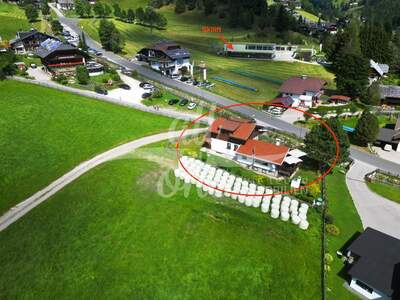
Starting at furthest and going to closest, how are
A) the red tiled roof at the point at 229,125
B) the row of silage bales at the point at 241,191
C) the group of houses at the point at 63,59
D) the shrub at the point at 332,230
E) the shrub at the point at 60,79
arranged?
the group of houses at the point at 63,59 < the shrub at the point at 60,79 < the red tiled roof at the point at 229,125 < the row of silage bales at the point at 241,191 < the shrub at the point at 332,230

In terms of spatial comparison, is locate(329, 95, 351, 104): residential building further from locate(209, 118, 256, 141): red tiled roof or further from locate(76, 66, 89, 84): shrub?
locate(76, 66, 89, 84): shrub

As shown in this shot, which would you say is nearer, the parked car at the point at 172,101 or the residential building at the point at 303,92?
the parked car at the point at 172,101

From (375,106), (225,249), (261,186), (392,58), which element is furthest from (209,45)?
(225,249)

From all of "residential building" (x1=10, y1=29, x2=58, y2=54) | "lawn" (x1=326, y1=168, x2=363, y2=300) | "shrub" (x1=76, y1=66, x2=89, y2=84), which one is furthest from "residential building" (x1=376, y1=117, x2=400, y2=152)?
"residential building" (x1=10, y1=29, x2=58, y2=54)

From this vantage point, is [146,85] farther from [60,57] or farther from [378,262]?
[378,262]

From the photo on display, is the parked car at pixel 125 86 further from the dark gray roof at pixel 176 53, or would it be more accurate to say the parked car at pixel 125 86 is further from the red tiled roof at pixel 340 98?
the red tiled roof at pixel 340 98

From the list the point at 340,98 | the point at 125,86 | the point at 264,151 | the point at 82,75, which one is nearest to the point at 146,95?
the point at 125,86

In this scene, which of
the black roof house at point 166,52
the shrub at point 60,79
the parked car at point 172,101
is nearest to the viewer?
the parked car at point 172,101

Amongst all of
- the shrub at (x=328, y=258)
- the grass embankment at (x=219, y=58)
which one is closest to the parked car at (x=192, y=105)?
the grass embankment at (x=219, y=58)
